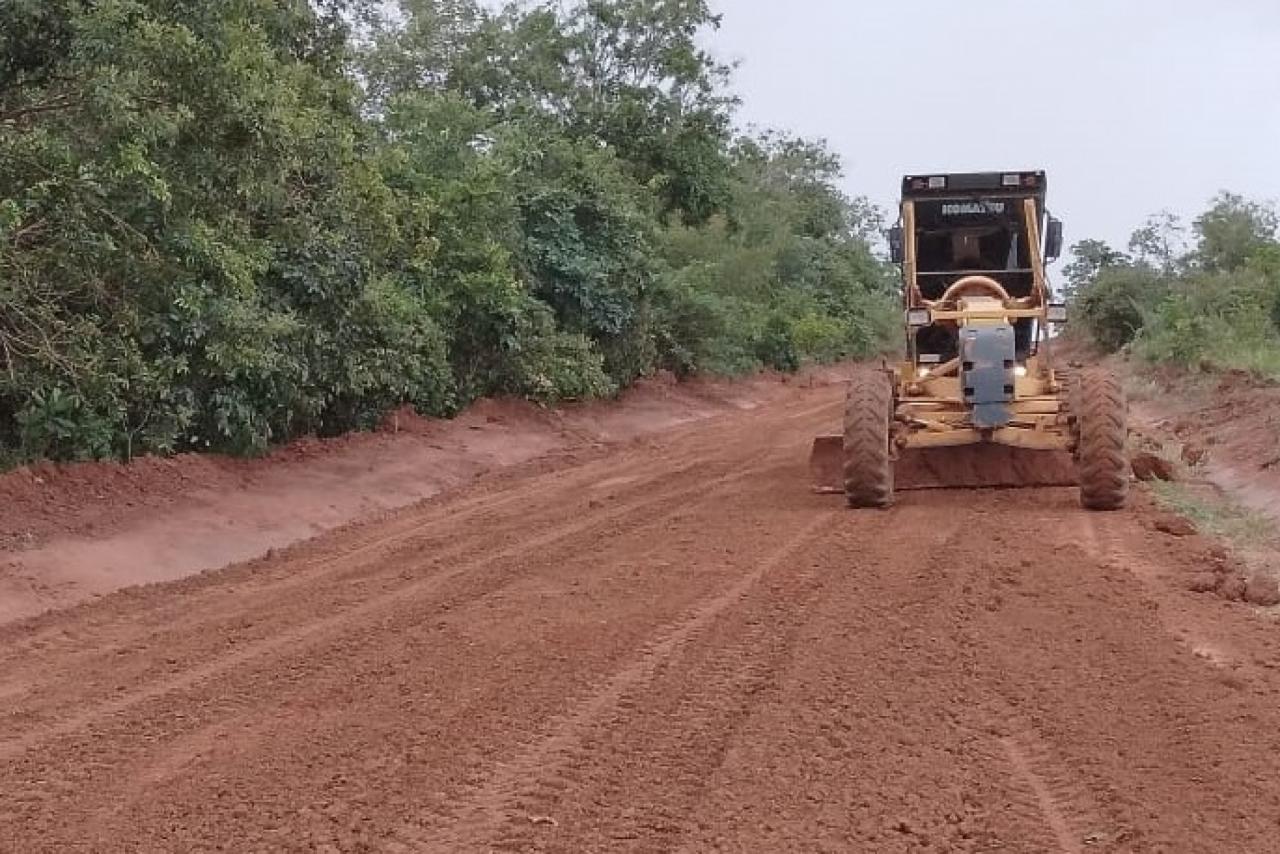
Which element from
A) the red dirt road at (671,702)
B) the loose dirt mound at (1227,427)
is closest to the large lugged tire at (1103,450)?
the red dirt road at (671,702)

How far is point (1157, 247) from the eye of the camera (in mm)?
57219

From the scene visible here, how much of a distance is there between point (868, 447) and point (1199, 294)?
99.6ft

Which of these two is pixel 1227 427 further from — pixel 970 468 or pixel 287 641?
pixel 287 641

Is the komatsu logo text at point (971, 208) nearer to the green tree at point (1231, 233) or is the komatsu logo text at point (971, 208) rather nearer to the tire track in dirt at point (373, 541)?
the tire track in dirt at point (373, 541)

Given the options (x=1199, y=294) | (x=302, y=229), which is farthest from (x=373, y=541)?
(x=1199, y=294)

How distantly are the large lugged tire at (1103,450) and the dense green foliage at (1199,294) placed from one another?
38.6ft

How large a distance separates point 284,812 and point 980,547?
610 centimetres

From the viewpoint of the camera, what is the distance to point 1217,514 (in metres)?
11.6

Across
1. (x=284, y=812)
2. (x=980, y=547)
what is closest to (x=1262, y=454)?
(x=980, y=547)

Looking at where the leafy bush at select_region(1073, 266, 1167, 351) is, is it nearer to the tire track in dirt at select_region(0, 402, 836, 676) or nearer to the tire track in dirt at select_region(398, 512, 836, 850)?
the tire track in dirt at select_region(0, 402, 836, 676)

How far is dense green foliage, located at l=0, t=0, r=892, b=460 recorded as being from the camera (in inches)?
408

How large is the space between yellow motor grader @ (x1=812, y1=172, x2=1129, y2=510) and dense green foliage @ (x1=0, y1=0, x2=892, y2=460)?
5.63 m

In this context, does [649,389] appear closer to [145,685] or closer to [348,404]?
[348,404]

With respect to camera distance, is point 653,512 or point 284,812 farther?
point 653,512
